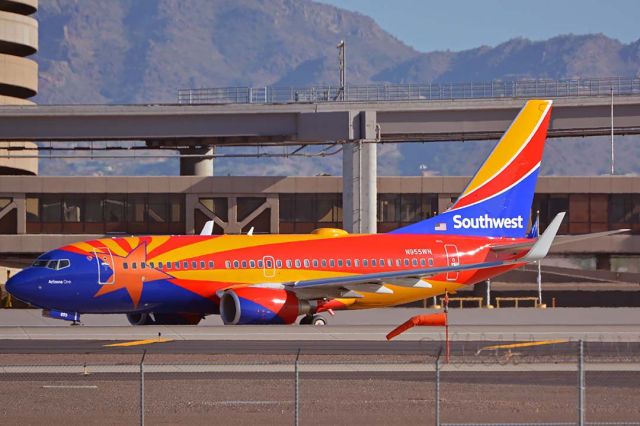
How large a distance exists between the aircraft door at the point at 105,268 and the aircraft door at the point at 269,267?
557 centimetres

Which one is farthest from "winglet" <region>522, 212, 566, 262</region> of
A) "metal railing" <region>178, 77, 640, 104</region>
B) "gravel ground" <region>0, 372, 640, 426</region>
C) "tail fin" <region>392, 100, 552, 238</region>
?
"metal railing" <region>178, 77, 640, 104</region>

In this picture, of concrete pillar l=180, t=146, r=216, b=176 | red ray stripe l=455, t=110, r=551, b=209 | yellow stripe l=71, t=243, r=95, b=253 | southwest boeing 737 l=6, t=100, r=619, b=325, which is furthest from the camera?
concrete pillar l=180, t=146, r=216, b=176

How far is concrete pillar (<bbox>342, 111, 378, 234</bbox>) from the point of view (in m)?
62.1

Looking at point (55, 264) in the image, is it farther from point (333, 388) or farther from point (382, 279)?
point (333, 388)

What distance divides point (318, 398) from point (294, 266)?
19.4 meters

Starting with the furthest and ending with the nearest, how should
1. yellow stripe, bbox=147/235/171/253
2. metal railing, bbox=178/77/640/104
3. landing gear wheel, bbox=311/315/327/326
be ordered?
metal railing, bbox=178/77/640/104 < landing gear wheel, bbox=311/315/327/326 < yellow stripe, bbox=147/235/171/253

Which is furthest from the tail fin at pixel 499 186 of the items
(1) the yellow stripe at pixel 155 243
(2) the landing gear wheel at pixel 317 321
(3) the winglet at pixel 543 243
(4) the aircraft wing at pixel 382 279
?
(1) the yellow stripe at pixel 155 243

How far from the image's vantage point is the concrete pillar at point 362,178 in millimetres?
62125

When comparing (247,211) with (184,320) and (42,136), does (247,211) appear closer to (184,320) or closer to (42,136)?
(42,136)

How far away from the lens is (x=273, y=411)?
24984 millimetres

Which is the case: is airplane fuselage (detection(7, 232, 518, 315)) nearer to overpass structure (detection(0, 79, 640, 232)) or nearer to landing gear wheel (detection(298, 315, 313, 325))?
landing gear wheel (detection(298, 315, 313, 325))

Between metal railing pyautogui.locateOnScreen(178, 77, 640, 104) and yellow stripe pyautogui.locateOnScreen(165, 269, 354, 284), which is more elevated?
metal railing pyautogui.locateOnScreen(178, 77, 640, 104)

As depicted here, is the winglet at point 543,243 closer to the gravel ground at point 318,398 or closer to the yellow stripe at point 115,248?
the gravel ground at point 318,398

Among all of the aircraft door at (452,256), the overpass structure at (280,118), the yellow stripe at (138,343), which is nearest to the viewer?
the yellow stripe at (138,343)
